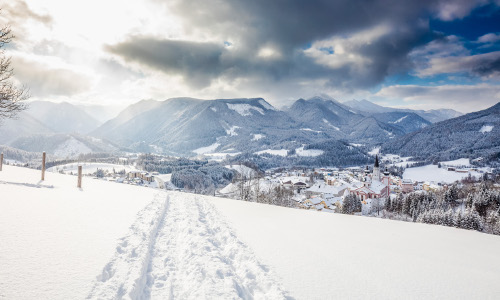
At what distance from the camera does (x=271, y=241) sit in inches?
268

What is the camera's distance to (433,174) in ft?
401

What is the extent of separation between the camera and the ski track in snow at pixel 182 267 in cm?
Answer: 396

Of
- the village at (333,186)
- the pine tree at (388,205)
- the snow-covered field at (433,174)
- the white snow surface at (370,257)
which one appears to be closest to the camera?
the white snow surface at (370,257)

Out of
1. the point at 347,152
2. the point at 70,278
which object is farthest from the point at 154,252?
the point at 347,152

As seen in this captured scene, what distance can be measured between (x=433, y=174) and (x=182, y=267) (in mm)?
151864

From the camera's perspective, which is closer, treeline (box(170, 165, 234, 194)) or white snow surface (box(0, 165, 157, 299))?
white snow surface (box(0, 165, 157, 299))

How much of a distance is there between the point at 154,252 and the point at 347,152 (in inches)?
8033

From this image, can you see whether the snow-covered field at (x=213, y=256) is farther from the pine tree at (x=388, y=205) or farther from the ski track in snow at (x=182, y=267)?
the pine tree at (x=388, y=205)

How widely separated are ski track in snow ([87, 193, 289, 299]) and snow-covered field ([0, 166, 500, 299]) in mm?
22

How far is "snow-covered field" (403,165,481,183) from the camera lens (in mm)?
109113

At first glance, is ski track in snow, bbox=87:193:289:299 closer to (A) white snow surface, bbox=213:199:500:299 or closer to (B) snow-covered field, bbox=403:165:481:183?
(A) white snow surface, bbox=213:199:500:299

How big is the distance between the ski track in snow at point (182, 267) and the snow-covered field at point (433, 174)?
427ft

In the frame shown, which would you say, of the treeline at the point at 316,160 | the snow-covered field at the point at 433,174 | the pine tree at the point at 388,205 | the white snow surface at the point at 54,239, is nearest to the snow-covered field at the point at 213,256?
the white snow surface at the point at 54,239

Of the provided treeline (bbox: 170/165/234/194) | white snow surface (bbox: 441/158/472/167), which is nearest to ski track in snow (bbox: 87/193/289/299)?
treeline (bbox: 170/165/234/194)
